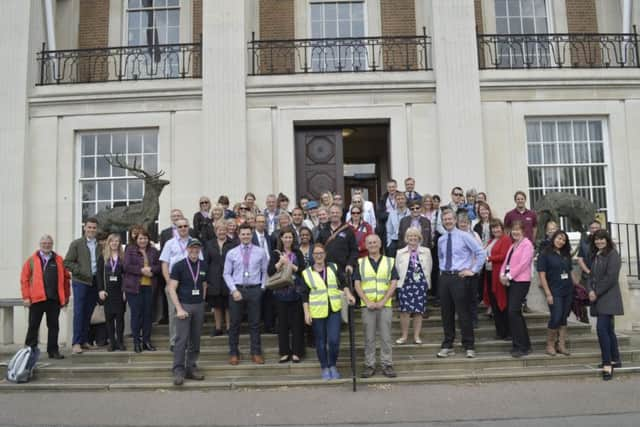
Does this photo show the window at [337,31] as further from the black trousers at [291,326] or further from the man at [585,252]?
the black trousers at [291,326]

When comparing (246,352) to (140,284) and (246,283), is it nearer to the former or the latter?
(246,283)

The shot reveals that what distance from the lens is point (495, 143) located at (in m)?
12.6

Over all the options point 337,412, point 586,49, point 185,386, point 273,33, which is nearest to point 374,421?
point 337,412

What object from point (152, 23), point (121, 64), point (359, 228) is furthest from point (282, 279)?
point (152, 23)

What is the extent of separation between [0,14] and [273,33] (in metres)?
6.14

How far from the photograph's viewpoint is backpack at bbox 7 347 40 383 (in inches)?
295

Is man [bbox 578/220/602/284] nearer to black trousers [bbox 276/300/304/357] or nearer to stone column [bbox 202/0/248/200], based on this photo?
black trousers [bbox 276/300/304/357]

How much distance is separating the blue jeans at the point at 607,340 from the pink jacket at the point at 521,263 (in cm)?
100

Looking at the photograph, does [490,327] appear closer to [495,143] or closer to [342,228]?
[342,228]

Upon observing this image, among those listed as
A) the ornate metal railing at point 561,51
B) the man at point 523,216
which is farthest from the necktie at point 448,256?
the ornate metal railing at point 561,51

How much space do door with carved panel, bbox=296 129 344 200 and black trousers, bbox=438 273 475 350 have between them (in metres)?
5.64

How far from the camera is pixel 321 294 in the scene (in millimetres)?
7117

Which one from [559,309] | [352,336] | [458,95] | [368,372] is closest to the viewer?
[352,336]

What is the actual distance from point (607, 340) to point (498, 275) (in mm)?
1576
